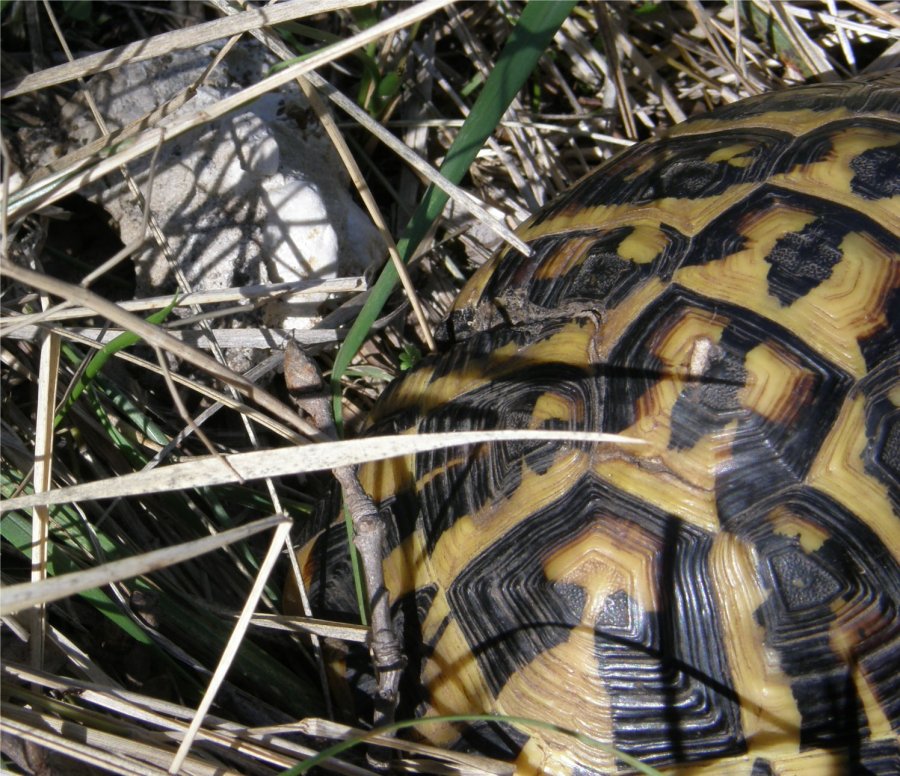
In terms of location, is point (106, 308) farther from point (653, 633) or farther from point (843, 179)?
point (843, 179)

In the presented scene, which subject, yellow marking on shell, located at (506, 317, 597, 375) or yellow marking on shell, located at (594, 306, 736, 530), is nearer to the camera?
yellow marking on shell, located at (594, 306, 736, 530)

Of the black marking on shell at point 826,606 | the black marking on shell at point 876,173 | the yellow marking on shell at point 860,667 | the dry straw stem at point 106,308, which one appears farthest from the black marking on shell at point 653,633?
the black marking on shell at point 876,173

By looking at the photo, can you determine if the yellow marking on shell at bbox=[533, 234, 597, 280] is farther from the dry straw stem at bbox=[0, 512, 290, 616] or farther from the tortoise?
the dry straw stem at bbox=[0, 512, 290, 616]

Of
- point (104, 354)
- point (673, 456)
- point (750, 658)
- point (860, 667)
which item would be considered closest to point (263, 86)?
point (104, 354)

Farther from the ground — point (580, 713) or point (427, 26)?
point (427, 26)

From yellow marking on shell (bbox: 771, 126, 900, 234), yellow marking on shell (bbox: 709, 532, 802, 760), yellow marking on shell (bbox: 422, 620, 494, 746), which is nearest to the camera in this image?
yellow marking on shell (bbox: 709, 532, 802, 760)

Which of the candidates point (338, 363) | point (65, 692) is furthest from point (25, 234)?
point (65, 692)

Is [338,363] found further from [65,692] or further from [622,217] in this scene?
[65,692]

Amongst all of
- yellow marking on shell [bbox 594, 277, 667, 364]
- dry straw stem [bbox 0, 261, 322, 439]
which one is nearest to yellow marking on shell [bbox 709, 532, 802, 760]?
yellow marking on shell [bbox 594, 277, 667, 364]
